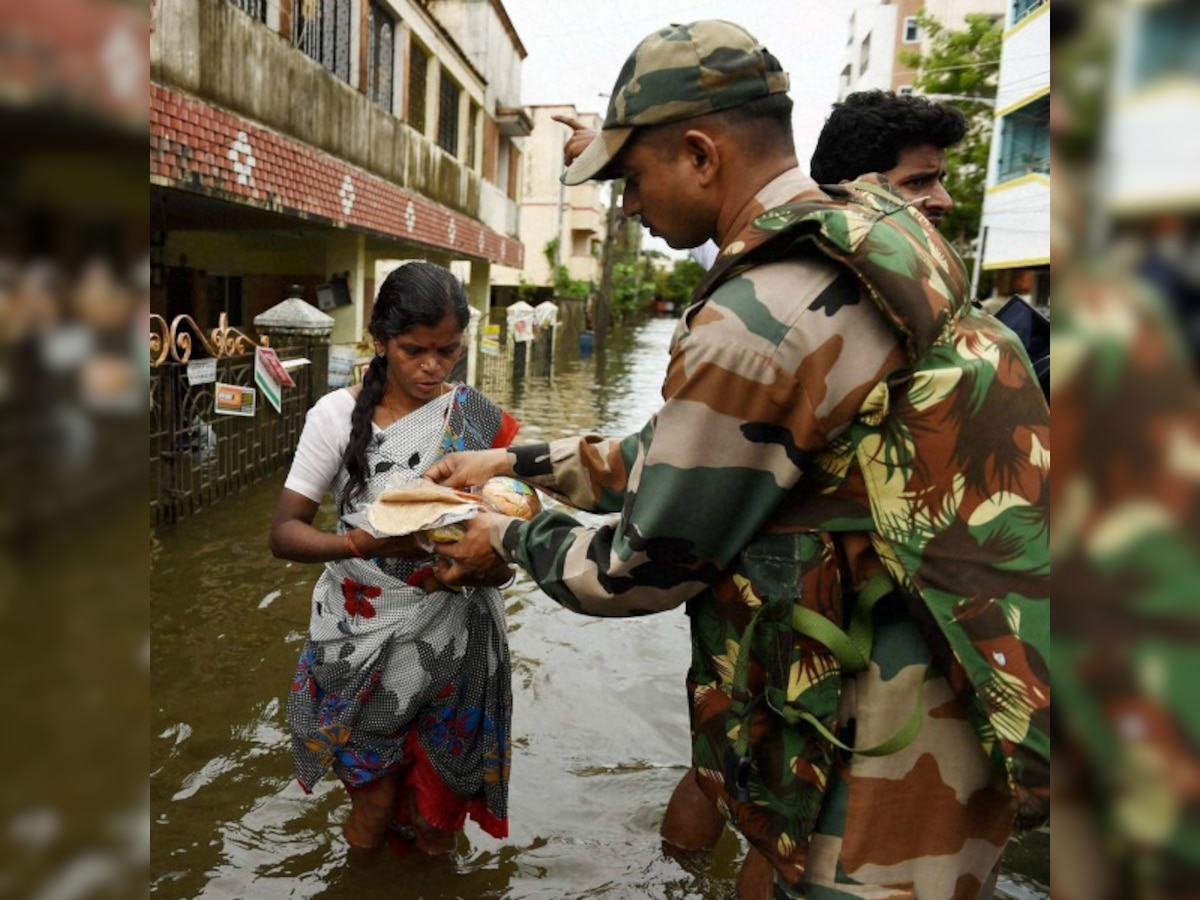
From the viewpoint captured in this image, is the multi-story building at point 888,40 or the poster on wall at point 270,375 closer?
the poster on wall at point 270,375

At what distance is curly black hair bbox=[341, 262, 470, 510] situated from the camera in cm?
248

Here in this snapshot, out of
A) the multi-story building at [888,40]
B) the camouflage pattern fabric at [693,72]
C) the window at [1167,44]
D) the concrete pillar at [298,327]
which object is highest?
the multi-story building at [888,40]

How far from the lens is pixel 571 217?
42.9 metres

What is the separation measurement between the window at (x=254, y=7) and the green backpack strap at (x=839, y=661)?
28.9 feet

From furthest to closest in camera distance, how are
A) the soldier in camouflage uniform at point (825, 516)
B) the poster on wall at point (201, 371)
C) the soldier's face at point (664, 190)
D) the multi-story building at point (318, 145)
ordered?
the multi-story building at point (318, 145) < the poster on wall at point (201, 371) < the soldier's face at point (664, 190) < the soldier in camouflage uniform at point (825, 516)

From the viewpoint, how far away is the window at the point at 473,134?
18.0 meters

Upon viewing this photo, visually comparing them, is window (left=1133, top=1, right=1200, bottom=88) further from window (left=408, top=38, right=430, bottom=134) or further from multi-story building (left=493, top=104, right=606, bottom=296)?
multi-story building (left=493, top=104, right=606, bottom=296)

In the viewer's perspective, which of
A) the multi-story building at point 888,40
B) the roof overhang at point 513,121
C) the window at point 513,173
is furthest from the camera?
the multi-story building at point 888,40

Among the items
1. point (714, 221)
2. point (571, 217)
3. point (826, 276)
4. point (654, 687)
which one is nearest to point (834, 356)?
point (826, 276)

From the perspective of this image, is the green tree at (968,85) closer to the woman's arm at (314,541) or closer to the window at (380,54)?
the window at (380,54)

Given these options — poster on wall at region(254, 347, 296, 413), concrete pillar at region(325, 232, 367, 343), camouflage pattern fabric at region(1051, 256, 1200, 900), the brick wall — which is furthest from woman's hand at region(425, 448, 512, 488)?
concrete pillar at region(325, 232, 367, 343)

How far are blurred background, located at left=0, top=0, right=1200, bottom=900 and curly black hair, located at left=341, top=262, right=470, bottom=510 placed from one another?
2.06 m

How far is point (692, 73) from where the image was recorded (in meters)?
1.59

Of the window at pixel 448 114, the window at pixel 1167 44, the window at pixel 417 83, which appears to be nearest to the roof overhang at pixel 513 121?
the window at pixel 448 114
